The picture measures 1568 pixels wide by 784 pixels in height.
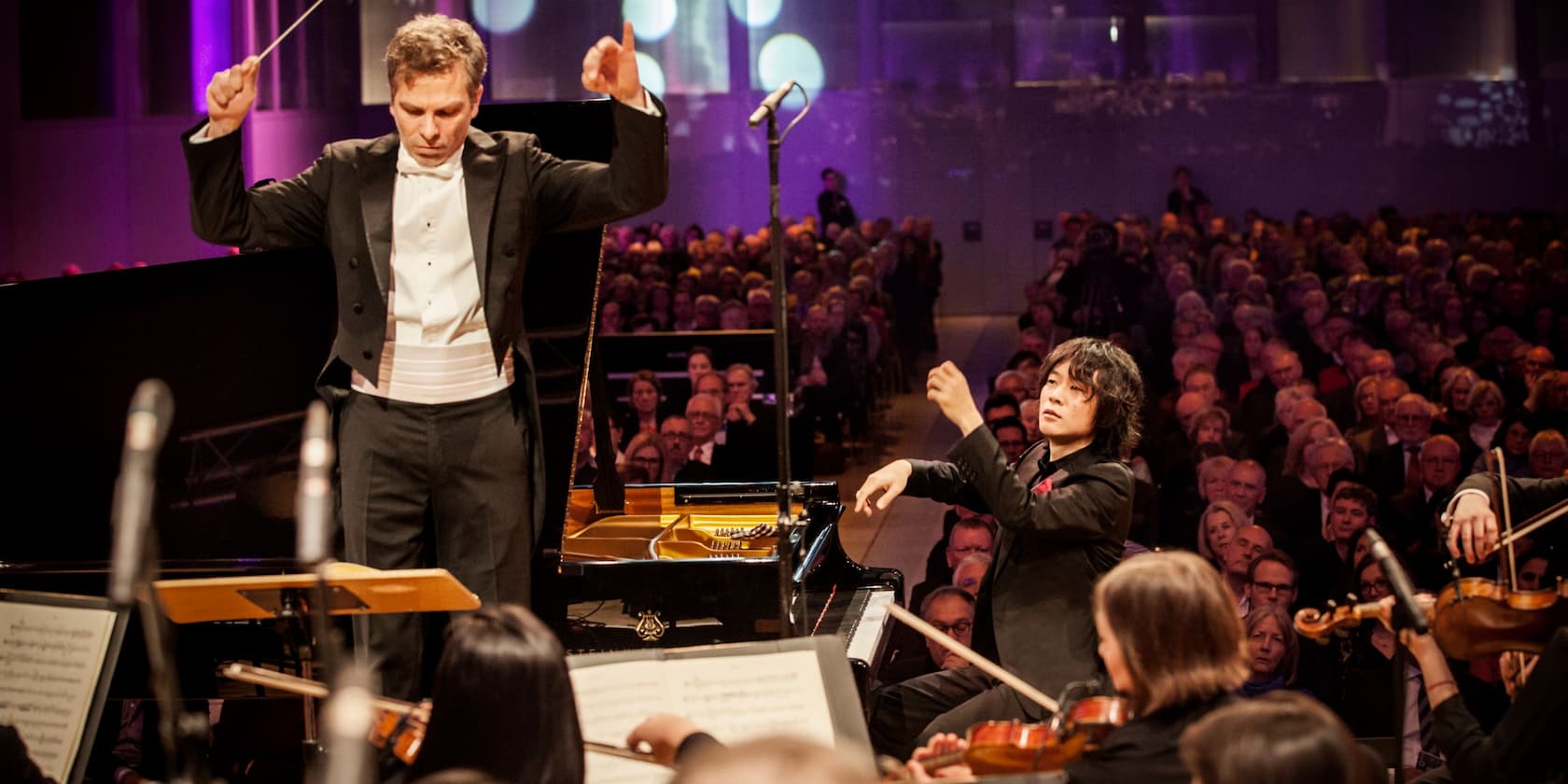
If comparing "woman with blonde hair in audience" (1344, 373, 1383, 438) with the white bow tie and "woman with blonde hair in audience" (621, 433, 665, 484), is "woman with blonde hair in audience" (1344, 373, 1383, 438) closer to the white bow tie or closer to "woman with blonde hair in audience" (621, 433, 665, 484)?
"woman with blonde hair in audience" (621, 433, 665, 484)

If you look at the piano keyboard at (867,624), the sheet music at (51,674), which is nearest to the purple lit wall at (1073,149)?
the piano keyboard at (867,624)

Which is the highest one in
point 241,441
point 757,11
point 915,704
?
point 757,11

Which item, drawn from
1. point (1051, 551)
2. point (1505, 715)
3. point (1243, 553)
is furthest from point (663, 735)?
point (1243, 553)

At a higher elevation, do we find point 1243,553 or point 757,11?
point 757,11

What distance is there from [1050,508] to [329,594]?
163cm

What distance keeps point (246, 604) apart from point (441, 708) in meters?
0.72

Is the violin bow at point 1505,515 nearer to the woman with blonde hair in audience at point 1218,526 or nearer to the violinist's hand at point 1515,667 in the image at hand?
the violinist's hand at point 1515,667

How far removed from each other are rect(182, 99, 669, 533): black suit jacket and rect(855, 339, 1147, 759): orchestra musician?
0.88m

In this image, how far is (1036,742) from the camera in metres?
2.71

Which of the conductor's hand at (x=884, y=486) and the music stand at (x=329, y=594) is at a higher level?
the conductor's hand at (x=884, y=486)

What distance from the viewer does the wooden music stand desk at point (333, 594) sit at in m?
2.77

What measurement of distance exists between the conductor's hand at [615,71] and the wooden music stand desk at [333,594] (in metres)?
0.93

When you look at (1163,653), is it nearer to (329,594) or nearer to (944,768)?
(944,768)

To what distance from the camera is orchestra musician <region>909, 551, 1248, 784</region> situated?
2.60 metres
